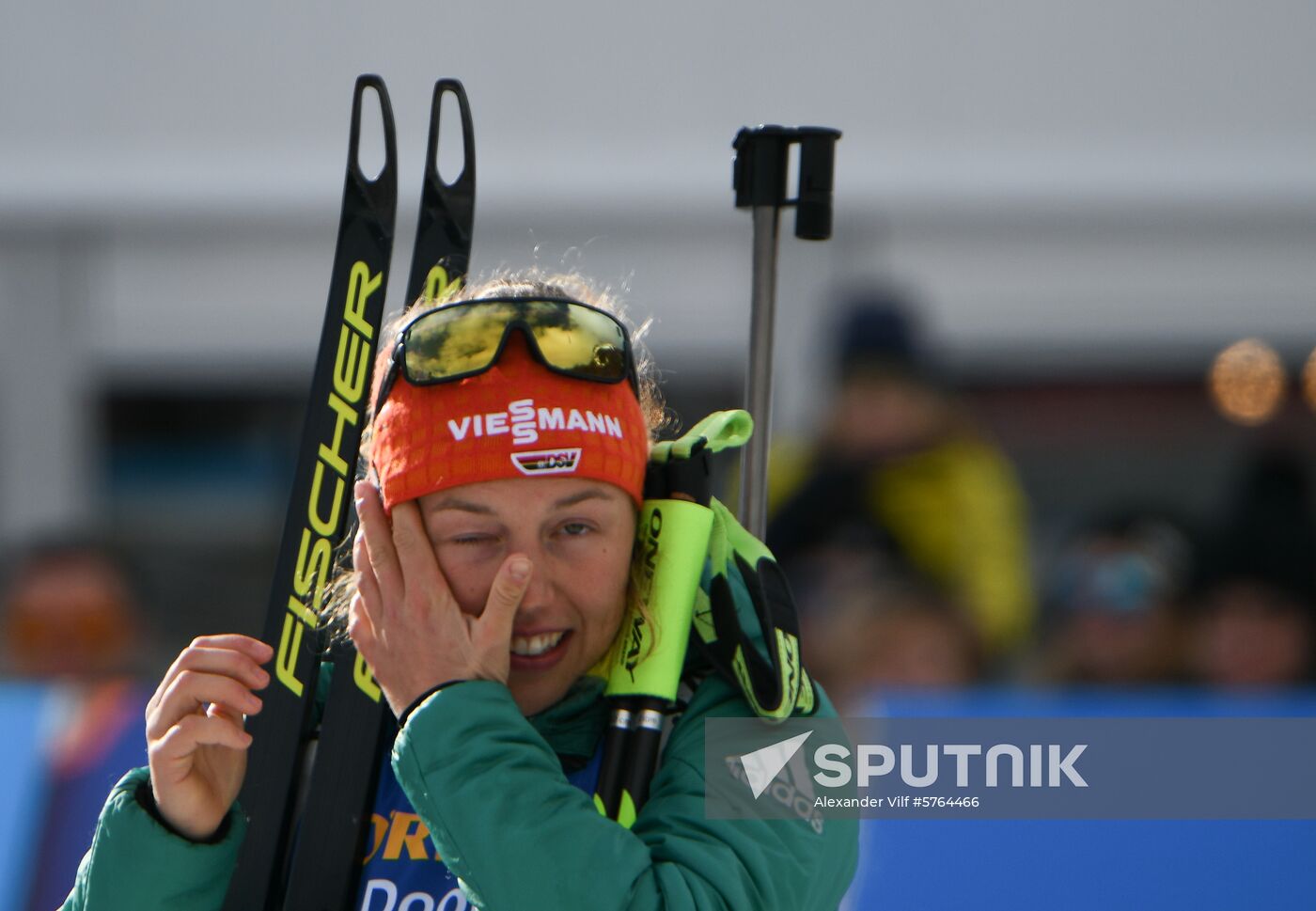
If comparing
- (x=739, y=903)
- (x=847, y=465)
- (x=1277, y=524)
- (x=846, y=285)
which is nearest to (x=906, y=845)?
(x=847, y=465)

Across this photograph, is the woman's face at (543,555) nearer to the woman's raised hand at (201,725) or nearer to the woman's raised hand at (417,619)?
the woman's raised hand at (417,619)

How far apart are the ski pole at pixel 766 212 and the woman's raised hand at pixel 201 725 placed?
77cm

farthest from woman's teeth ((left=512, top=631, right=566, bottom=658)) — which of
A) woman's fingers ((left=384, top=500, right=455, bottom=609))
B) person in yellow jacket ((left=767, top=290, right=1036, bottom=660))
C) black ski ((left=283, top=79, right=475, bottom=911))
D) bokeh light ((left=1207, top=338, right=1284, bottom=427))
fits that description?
bokeh light ((left=1207, top=338, right=1284, bottom=427))

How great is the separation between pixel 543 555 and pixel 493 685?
0.20 m

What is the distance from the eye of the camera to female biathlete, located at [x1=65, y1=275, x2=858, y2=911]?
1.79m

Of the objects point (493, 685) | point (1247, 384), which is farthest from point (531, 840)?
point (1247, 384)

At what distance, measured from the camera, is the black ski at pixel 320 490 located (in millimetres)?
2205

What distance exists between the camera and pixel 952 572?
473cm

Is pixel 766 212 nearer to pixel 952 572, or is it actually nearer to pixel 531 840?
pixel 531 840

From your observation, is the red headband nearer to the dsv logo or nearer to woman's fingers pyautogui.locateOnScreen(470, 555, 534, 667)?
the dsv logo

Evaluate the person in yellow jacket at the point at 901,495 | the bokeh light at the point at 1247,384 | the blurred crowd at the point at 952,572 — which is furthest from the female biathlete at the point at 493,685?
the bokeh light at the point at 1247,384

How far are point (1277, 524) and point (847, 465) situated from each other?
1.78 metres

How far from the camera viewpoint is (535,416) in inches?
79.9

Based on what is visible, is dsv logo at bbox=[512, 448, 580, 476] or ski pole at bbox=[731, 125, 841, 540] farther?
ski pole at bbox=[731, 125, 841, 540]
